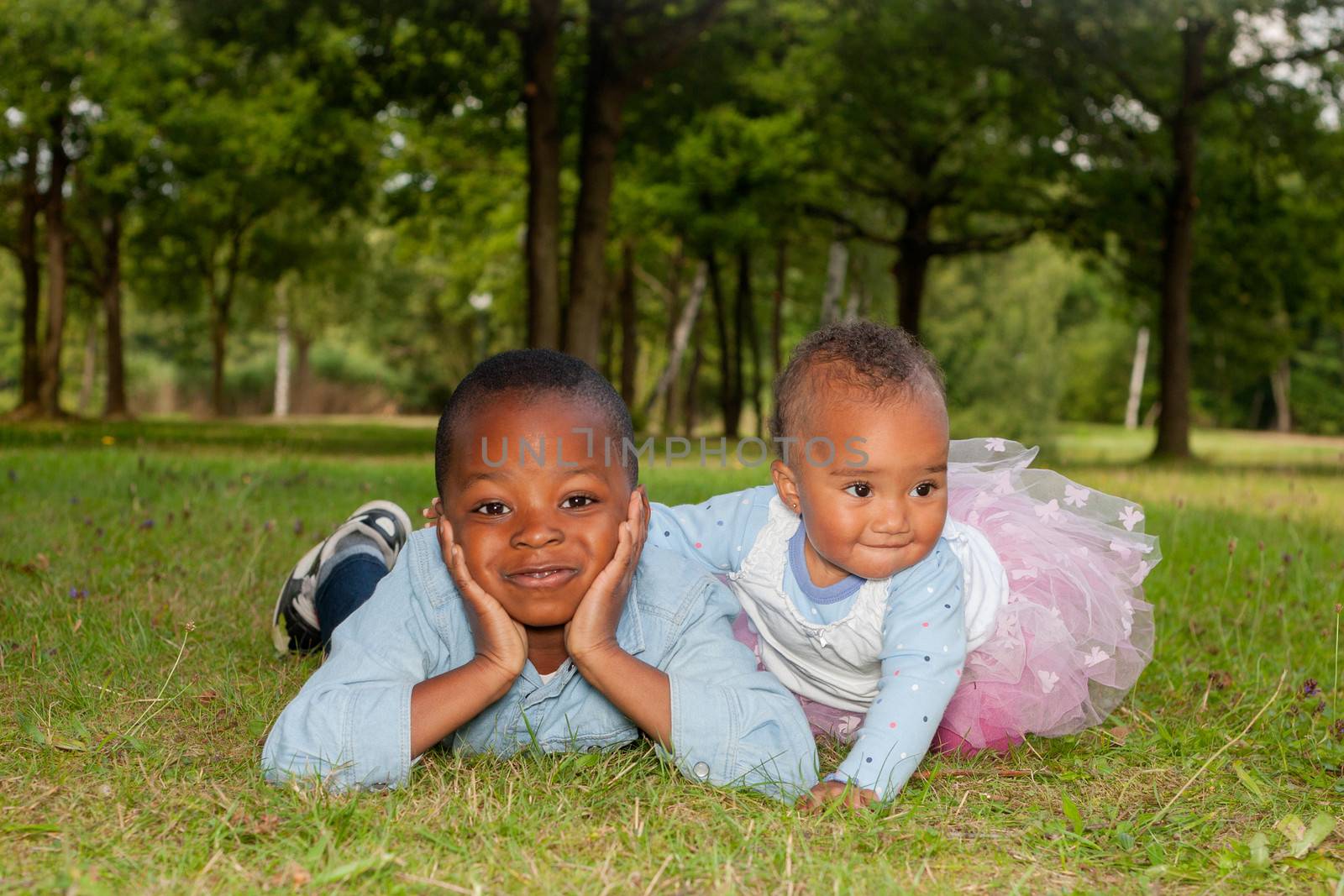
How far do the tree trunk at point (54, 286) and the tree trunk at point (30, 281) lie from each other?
29 cm

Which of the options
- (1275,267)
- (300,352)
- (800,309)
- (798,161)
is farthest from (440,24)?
(300,352)

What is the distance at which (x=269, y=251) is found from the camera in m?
32.8

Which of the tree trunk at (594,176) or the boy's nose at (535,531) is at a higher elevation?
the tree trunk at (594,176)

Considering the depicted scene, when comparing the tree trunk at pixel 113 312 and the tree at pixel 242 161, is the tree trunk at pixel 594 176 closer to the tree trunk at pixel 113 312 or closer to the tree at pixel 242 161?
the tree at pixel 242 161

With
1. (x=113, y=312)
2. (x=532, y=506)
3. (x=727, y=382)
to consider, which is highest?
(x=113, y=312)

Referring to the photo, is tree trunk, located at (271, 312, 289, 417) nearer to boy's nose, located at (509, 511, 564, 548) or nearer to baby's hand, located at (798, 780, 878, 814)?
boy's nose, located at (509, 511, 564, 548)

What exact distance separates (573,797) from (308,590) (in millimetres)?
1758

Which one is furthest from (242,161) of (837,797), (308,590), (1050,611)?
(837,797)

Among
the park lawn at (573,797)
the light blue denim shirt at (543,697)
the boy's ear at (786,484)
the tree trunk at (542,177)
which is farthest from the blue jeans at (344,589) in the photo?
the tree trunk at (542,177)

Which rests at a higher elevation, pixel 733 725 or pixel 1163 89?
pixel 1163 89

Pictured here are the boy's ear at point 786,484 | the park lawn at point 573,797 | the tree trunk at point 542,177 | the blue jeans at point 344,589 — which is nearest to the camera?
the park lawn at point 573,797

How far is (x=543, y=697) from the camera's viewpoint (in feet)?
10.0

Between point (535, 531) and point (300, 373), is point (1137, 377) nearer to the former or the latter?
point (300, 373)

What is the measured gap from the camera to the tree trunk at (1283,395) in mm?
56531
